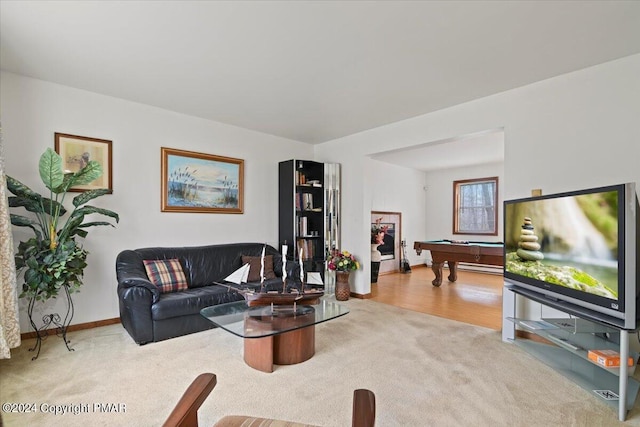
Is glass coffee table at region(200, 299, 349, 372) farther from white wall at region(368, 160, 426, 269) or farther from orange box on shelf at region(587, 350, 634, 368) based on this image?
white wall at region(368, 160, 426, 269)

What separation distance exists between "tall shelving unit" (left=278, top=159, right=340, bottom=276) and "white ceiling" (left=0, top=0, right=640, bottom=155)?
1.61 metres

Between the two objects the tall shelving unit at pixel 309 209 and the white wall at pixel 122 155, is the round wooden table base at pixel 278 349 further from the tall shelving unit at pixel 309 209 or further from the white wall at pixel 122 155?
the tall shelving unit at pixel 309 209

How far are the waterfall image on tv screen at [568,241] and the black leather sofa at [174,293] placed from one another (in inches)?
107

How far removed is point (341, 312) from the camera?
282 centimetres

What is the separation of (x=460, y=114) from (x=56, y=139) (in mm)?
4576

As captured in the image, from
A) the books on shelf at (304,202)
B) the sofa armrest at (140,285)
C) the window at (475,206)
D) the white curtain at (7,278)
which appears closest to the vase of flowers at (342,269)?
the books on shelf at (304,202)

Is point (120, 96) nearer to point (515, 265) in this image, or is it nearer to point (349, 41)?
point (349, 41)

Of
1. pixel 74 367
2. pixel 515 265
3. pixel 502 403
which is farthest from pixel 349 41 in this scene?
pixel 74 367

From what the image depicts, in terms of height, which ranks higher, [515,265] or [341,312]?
[515,265]

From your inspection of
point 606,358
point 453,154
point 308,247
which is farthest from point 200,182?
point 453,154

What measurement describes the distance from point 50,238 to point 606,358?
4644 mm

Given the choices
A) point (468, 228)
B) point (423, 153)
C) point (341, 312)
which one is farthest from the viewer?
point (468, 228)

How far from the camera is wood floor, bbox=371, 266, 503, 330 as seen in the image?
4137 mm

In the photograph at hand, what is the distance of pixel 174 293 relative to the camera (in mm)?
3539
